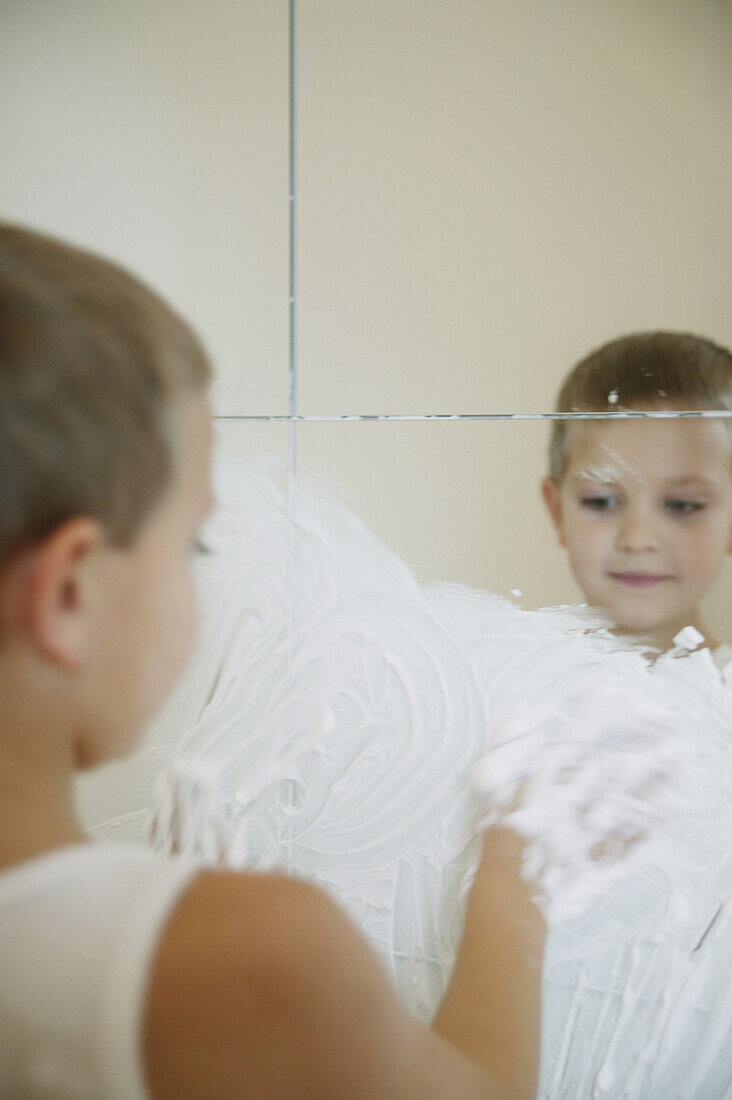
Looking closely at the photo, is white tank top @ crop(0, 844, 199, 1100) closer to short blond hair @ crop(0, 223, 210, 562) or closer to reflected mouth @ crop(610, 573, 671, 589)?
short blond hair @ crop(0, 223, 210, 562)

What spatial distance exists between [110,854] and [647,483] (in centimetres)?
35

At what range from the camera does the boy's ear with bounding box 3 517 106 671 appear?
25cm

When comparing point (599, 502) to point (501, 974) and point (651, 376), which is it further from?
point (501, 974)

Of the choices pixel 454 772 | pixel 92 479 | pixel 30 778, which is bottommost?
Result: pixel 454 772

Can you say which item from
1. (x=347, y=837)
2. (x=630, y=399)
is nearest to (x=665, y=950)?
(x=347, y=837)

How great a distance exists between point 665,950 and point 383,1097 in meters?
0.28

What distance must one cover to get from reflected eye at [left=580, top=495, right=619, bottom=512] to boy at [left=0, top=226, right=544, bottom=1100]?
267mm

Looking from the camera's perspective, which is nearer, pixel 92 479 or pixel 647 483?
pixel 92 479

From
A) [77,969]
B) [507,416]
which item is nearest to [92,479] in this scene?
[77,969]

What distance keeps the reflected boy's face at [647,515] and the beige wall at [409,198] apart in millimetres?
18

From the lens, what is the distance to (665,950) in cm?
49

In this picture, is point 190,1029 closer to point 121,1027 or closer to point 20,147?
point 121,1027

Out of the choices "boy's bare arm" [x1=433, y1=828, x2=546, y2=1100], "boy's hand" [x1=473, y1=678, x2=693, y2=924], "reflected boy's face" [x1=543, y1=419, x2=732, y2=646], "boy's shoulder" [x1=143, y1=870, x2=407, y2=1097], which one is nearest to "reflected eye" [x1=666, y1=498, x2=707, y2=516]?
"reflected boy's face" [x1=543, y1=419, x2=732, y2=646]

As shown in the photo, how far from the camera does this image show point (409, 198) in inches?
19.6
